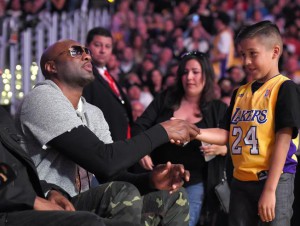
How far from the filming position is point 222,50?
13742 mm

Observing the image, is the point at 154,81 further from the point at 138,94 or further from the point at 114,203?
the point at 114,203

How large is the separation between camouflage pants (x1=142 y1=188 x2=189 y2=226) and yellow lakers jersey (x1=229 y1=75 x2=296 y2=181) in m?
0.41

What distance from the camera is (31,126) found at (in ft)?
12.7

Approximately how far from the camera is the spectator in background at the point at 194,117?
5.68 metres

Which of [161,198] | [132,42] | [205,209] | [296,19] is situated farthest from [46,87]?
[296,19]

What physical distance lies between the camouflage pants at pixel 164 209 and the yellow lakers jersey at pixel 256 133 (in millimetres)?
413

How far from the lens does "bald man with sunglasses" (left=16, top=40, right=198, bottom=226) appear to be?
3768mm

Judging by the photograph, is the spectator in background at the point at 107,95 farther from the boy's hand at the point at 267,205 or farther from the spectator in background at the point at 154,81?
the spectator in background at the point at 154,81

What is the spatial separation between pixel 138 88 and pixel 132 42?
3.75 meters

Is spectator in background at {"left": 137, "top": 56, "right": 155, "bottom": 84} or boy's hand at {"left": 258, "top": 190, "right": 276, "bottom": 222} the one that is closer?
boy's hand at {"left": 258, "top": 190, "right": 276, "bottom": 222}

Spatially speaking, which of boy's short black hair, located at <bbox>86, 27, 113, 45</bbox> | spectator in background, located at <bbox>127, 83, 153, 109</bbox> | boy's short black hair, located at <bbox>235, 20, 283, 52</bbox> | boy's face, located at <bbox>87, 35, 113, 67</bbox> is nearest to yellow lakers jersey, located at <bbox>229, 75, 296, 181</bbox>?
boy's short black hair, located at <bbox>235, 20, 283, 52</bbox>

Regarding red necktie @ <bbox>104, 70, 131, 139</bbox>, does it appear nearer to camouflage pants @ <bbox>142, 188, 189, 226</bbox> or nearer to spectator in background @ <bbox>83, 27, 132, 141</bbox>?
spectator in background @ <bbox>83, 27, 132, 141</bbox>

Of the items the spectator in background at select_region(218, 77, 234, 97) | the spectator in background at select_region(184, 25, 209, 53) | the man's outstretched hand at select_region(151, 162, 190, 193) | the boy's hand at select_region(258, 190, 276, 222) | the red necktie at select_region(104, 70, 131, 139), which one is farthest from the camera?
the spectator in background at select_region(184, 25, 209, 53)

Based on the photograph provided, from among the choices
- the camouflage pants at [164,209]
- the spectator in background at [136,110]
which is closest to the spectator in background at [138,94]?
the spectator in background at [136,110]
